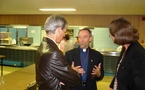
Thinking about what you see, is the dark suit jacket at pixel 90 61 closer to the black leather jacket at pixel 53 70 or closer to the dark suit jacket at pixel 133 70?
the dark suit jacket at pixel 133 70

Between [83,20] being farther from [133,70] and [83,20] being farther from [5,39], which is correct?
[133,70]

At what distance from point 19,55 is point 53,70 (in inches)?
259

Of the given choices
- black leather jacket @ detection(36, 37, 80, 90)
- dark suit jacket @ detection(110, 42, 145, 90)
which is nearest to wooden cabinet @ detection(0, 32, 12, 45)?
black leather jacket @ detection(36, 37, 80, 90)

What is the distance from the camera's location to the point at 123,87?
5.10 ft

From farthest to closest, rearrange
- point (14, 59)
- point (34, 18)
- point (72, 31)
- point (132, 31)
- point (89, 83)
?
point (34, 18), point (72, 31), point (14, 59), point (89, 83), point (132, 31)

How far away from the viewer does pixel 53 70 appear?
4.52 feet

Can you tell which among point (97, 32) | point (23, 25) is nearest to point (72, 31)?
point (97, 32)

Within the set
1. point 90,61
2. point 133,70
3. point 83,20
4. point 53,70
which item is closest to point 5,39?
point 83,20

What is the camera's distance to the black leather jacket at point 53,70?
1377 millimetres

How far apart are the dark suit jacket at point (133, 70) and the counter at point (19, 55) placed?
5.91 meters

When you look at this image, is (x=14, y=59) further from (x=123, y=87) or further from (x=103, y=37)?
(x=123, y=87)

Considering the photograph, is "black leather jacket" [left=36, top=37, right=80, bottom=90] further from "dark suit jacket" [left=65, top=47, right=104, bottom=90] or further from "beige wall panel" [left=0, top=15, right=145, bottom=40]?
"beige wall panel" [left=0, top=15, right=145, bottom=40]

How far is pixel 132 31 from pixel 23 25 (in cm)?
845

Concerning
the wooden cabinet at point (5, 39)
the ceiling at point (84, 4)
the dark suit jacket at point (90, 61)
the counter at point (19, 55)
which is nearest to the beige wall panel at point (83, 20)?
the wooden cabinet at point (5, 39)
